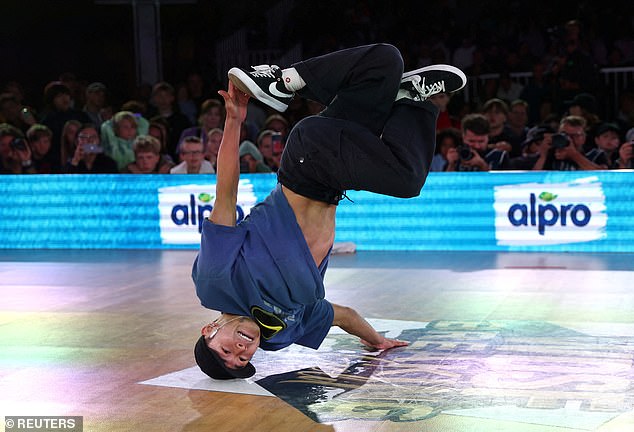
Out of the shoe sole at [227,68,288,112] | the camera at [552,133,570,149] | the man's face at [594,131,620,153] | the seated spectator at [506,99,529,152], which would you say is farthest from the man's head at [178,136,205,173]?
the shoe sole at [227,68,288,112]

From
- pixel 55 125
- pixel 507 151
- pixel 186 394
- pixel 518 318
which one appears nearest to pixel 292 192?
pixel 186 394

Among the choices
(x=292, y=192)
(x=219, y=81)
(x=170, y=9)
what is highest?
(x=170, y=9)

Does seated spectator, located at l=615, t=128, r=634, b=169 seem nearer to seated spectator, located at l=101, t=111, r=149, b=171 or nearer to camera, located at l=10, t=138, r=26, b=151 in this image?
seated spectator, located at l=101, t=111, r=149, b=171

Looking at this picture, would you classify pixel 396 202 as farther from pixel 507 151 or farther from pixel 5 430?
pixel 5 430

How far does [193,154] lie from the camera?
8305mm

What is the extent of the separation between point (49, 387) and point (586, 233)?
15.6 ft

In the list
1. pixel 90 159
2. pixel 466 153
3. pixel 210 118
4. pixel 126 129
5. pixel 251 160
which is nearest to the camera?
pixel 466 153

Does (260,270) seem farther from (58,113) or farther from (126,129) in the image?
(58,113)

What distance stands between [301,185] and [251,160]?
13.9 feet

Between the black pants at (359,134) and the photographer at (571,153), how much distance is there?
367 cm

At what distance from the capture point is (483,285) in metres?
6.36

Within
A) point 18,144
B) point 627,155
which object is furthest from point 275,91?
point 18,144

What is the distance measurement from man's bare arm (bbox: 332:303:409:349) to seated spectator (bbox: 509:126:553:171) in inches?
142

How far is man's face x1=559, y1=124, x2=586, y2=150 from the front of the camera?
313 inches
